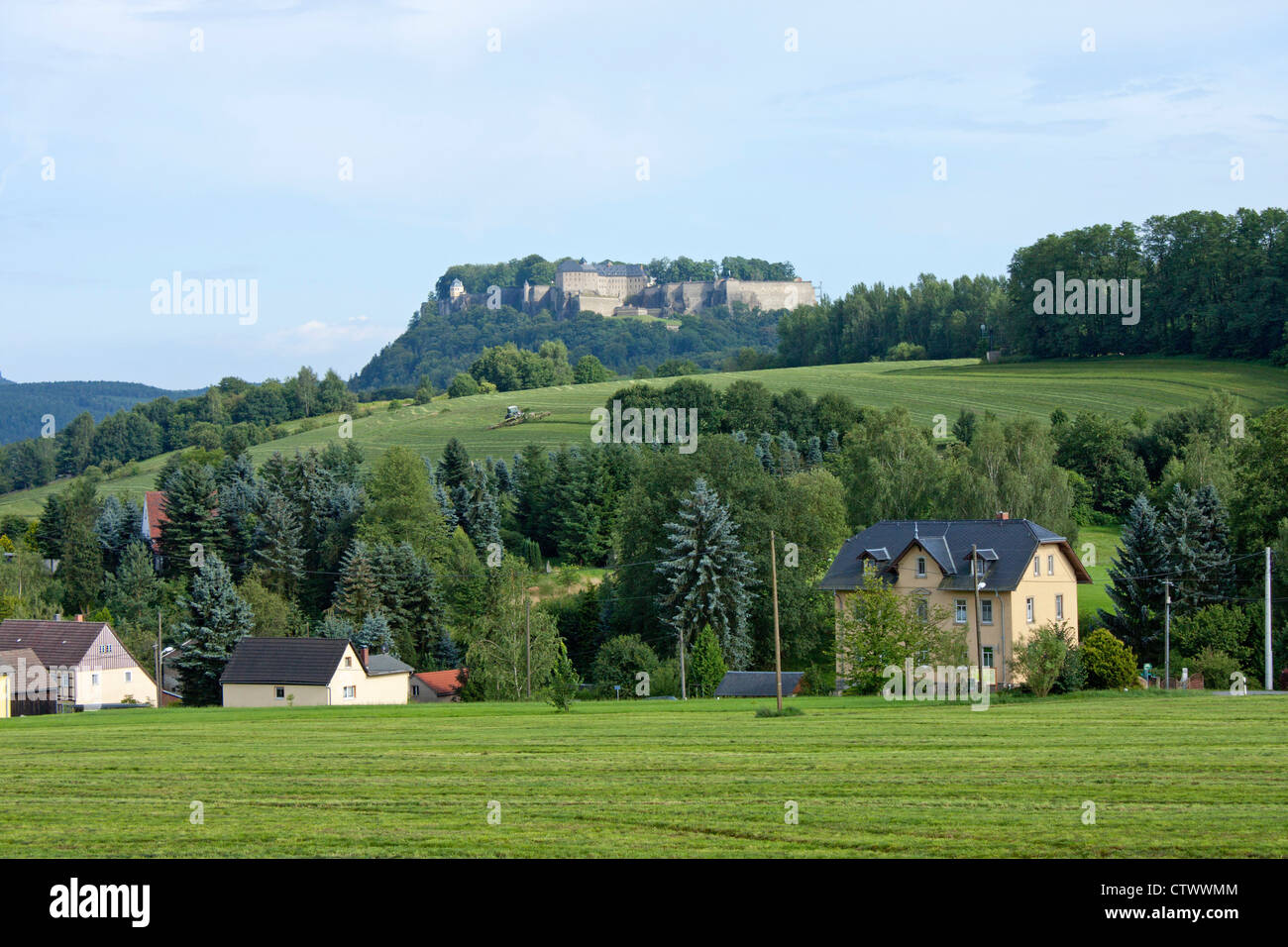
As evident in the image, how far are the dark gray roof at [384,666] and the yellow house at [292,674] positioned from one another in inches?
78.9

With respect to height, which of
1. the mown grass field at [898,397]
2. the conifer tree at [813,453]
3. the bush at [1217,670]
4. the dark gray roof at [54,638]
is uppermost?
the mown grass field at [898,397]

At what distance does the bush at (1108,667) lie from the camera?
44094 millimetres

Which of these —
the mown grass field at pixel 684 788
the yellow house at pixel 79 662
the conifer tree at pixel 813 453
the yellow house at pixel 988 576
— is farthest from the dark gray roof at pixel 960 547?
the conifer tree at pixel 813 453

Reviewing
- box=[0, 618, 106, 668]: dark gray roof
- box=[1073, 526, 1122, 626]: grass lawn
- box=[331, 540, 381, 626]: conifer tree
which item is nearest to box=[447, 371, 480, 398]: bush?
box=[331, 540, 381, 626]: conifer tree

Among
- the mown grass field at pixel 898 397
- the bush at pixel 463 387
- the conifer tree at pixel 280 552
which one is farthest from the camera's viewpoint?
the bush at pixel 463 387

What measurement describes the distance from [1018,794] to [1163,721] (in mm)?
11779

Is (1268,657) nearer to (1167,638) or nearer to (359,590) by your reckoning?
(1167,638)

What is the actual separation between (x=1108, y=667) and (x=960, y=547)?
10.4m

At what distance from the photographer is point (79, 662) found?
58.7 metres

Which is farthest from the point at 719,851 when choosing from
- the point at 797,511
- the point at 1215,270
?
the point at 1215,270

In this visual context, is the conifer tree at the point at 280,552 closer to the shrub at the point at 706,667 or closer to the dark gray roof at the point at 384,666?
the dark gray roof at the point at 384,666

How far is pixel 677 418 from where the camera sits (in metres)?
105

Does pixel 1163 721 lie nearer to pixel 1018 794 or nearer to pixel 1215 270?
pixel 1018 794

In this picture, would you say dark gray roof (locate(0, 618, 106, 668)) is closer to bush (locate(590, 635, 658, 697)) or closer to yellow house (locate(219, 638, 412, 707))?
yellow house (locate(219, 638, 412, 707))
